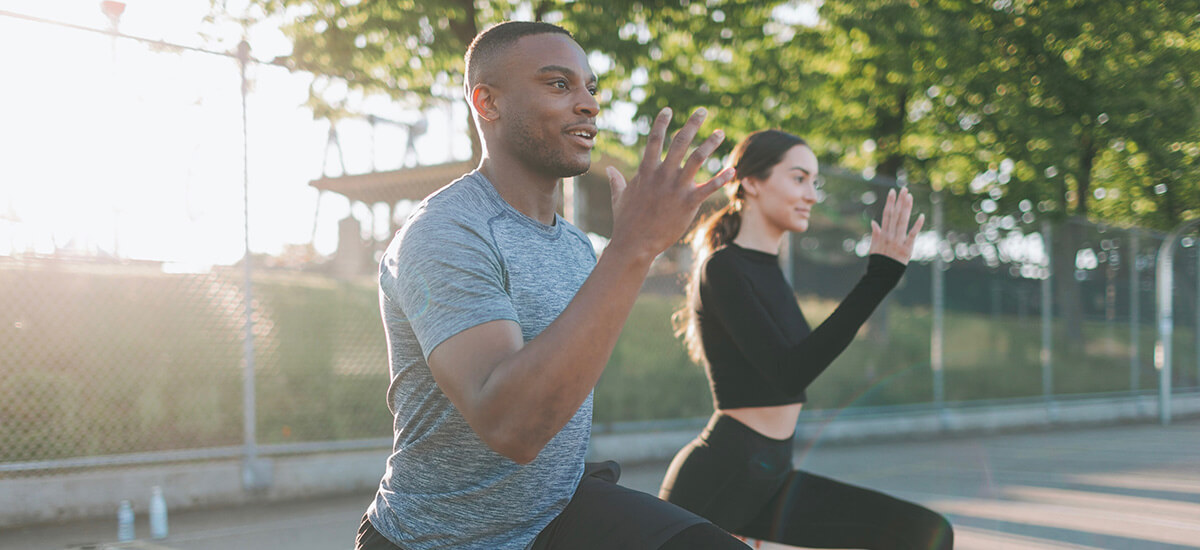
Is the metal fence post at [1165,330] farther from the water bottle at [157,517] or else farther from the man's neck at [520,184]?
the man's neck at [520,184]

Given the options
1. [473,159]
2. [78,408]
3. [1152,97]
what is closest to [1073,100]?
[1152,97]

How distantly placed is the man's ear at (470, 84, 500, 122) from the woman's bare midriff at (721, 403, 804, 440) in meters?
1.64

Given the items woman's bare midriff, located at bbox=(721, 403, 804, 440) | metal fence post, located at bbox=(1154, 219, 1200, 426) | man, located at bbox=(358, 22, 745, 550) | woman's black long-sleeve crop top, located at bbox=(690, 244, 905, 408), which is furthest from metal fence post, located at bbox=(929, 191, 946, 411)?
man, located at bbox=(358, 22, 745, 550)

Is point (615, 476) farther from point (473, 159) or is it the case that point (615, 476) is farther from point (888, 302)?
point (888, 302)

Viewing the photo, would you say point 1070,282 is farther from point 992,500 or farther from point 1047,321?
point 992,500

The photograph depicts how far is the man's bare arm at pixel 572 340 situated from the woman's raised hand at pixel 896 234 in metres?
1.60

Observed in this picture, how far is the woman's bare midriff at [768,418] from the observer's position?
3.32 m

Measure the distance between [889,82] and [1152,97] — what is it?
325 inches

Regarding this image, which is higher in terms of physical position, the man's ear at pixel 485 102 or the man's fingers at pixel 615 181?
the man's ear at pixel 485 102

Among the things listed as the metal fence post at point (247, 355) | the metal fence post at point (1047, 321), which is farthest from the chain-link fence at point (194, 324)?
the metal fence post at point (1047, 321)

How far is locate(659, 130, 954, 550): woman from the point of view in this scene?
9.87ft

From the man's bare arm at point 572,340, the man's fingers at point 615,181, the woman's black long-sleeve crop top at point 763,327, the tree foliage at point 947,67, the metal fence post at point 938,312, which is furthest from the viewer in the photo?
the metal fence post at point 938,312

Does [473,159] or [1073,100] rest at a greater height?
[1073,100]

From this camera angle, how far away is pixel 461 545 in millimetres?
1878
